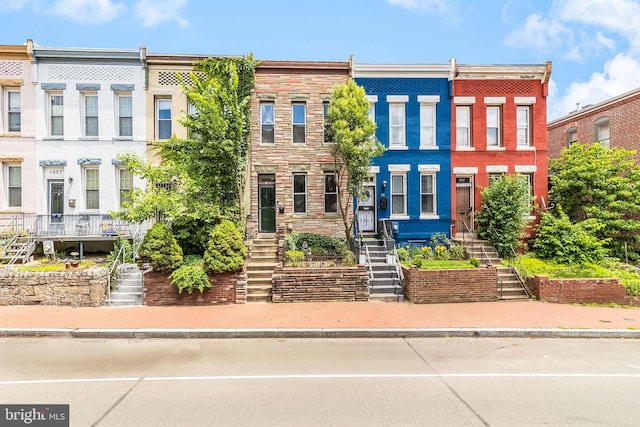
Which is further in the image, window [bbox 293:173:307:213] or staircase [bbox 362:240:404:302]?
window [bbox 293:173:307:213]

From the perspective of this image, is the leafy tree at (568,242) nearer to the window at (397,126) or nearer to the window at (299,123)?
the window at (397,126)

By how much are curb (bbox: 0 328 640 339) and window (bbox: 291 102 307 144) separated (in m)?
9.71

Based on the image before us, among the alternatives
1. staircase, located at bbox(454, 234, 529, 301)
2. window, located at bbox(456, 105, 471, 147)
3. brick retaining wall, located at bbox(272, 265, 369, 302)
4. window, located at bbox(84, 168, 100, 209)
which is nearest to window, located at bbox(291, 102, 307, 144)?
brick retaining wall, located at bbox(272, 265, 369, 302)

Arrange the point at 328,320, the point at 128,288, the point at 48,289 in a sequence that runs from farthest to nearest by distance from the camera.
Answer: the point at 128,288 < the point at 48,289 < the point at 328,320

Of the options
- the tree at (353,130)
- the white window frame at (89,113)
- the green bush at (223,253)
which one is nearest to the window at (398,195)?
the tree at (353,130)

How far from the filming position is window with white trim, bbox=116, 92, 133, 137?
15.8 meters

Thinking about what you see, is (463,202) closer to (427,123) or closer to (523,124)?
(427,123)

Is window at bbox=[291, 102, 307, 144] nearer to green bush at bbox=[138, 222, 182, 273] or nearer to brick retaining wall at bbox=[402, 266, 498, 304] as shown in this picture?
green bush at bbox=[138, 222, 182, 273]

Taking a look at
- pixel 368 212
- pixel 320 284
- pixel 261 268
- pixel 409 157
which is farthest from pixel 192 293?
pixel 409 157

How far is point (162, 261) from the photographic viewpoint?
10758 mm

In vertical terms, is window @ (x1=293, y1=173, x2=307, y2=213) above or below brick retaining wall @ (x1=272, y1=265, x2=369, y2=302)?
above

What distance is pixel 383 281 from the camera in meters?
12.1

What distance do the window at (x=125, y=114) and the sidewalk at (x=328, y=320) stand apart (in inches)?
325

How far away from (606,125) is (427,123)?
35.7 ft
